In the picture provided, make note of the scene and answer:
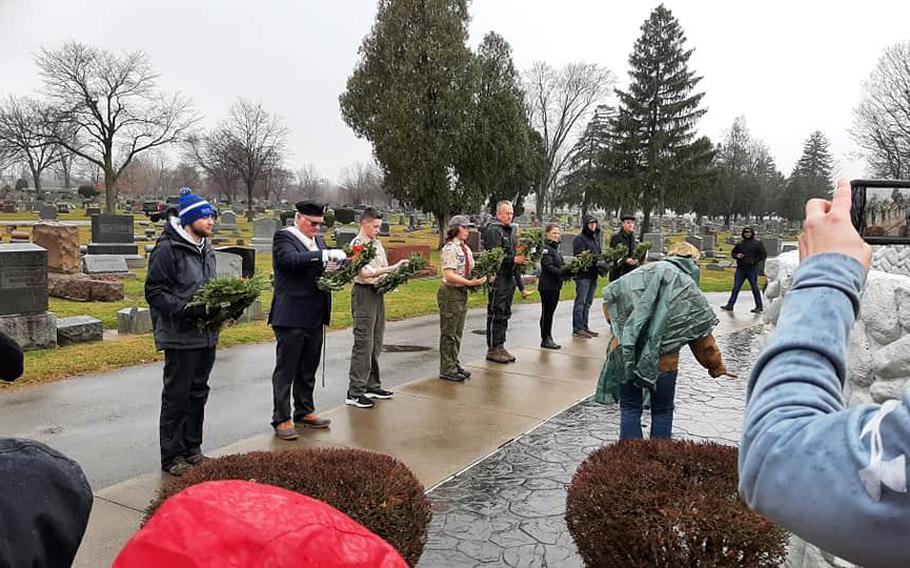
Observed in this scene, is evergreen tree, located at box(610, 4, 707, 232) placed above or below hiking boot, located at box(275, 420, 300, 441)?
above

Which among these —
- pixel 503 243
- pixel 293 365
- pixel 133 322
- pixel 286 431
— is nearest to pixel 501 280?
pixel 503 243

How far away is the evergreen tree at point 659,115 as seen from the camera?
1922 inches

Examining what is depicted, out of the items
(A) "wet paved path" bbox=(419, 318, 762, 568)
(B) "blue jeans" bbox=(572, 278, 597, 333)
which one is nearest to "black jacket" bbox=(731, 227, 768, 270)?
(B) "blue jeans" bbox=(572, 278, 597, 333)

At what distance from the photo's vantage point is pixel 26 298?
948 centimetres

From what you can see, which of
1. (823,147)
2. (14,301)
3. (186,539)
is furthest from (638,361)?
(823,147)

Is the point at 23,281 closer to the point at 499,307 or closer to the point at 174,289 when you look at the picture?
the point at 174,289

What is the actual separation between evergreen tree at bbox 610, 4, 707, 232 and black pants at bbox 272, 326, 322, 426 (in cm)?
4509

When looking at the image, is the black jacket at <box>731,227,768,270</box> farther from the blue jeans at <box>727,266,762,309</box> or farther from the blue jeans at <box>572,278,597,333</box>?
the blue jeans at <box>572,278,597,333</box>

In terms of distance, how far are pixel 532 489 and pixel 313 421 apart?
228 cm

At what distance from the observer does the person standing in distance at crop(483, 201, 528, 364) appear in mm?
9180

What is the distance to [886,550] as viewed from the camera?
902mm

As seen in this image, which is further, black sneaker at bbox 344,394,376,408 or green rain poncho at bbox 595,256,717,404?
black sneaker at bbox 344,394,376,408

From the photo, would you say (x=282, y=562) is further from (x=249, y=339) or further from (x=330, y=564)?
(x=249, y=339)

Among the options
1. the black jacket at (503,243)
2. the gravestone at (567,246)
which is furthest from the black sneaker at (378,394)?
the gravestone at (567,246)
